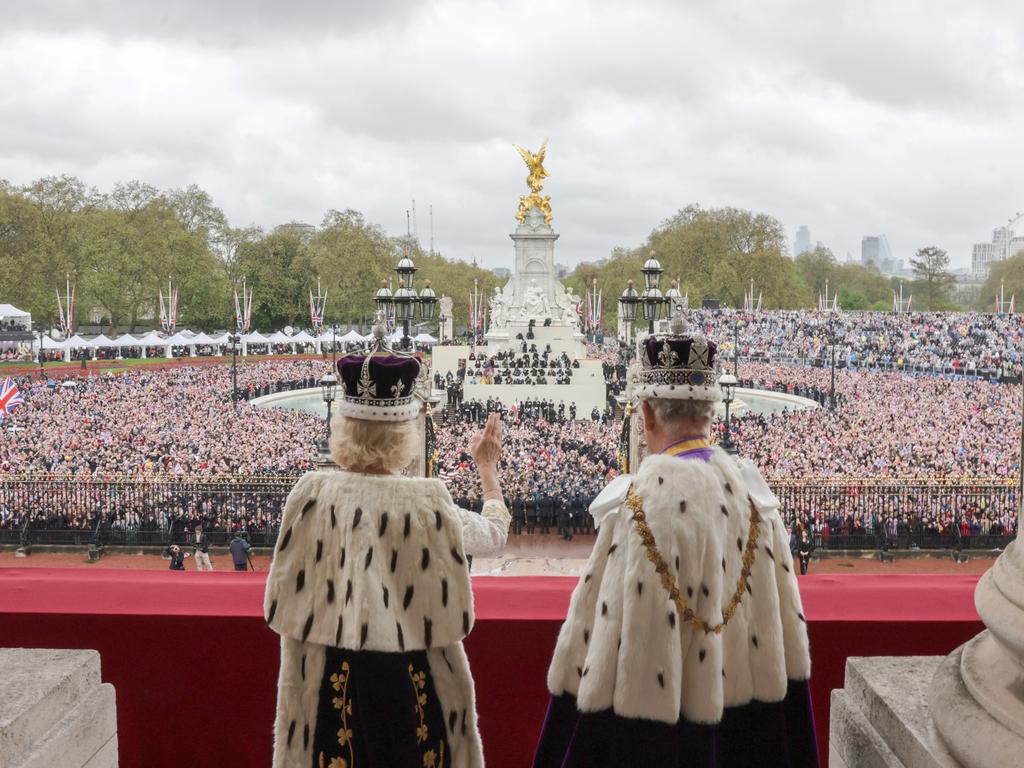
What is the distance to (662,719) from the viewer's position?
2.29 m

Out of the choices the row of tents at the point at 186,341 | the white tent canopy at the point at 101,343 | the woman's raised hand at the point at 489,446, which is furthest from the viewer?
the row of tents at the point at 186,341

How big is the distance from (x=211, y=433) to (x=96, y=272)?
43977 millimetres

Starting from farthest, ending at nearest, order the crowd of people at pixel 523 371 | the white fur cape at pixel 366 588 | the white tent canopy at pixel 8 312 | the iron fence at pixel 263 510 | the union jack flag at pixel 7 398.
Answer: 1. the white tent canopy at pixel 8 312
2. the crowd of people at pixel 523 371
3. the union jack flag at pixel 7 398
4. the iron fence at pixel 263 510
5. the white fur cape at pixel 366 588

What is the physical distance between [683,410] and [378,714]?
123 cm

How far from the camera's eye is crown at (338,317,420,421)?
8.39 feet

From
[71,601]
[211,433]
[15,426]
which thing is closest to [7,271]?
[15,426]

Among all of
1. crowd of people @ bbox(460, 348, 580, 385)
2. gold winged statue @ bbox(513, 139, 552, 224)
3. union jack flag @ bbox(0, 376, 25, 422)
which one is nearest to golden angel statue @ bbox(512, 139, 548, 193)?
gold winged statue @ bbox(513, 139, 552, 224)

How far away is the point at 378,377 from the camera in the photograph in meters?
2.55

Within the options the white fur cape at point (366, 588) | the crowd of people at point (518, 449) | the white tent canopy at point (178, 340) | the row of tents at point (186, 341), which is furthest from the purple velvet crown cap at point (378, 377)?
the white tent canopy at point (178, 340)

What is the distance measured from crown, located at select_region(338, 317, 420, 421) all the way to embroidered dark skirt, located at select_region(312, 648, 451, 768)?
68cm

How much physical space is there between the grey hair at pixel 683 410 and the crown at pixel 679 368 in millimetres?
14

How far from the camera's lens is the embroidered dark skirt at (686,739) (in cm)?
233

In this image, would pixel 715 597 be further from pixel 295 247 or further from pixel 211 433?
pixel 295 247

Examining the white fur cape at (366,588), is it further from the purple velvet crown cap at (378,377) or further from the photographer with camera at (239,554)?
the photographer with camera at (239,554)
